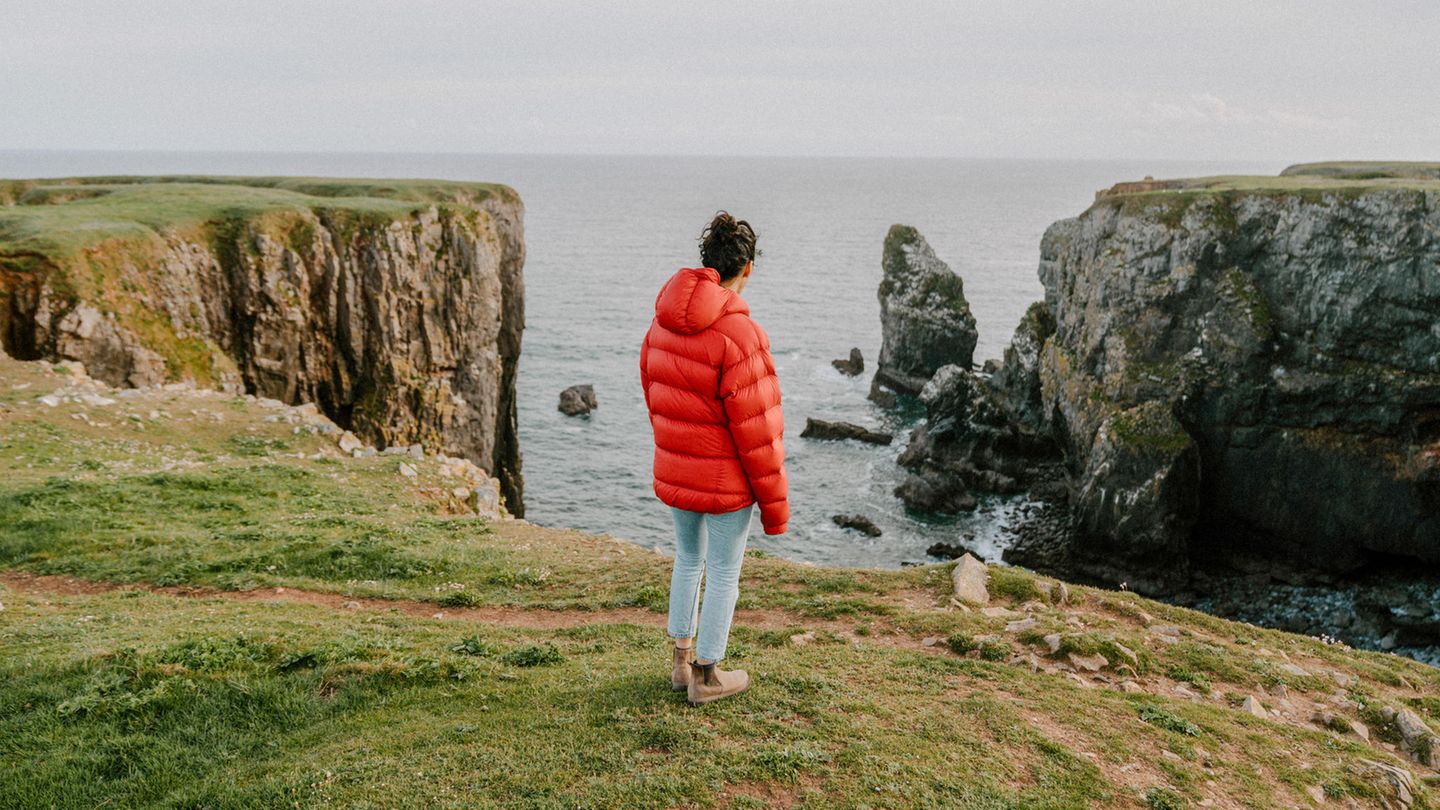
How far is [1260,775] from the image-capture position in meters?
7.80

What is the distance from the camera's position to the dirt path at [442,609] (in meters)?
11.5

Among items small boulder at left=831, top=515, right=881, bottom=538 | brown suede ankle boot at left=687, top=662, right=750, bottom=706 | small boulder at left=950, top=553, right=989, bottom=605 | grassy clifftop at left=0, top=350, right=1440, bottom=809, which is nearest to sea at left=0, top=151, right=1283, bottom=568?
small boulder at left=831, top=515, right=881, bottom=538

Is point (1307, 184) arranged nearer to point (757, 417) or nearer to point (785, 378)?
point (785, 378)

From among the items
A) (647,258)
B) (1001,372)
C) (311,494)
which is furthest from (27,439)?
(647,258)

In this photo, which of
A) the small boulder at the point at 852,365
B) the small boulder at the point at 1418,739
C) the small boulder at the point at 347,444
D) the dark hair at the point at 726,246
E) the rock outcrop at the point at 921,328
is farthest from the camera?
the small boulder at the point at 852,365

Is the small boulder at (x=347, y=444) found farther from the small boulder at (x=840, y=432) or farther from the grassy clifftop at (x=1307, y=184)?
the grassy clifftop at (x=1307, y=184)

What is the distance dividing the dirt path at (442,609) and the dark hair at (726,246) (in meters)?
6.05

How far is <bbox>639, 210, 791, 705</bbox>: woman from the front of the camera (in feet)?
21.7

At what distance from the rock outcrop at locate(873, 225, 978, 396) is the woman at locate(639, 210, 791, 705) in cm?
6457

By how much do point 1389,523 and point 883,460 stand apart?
2748 centimetres

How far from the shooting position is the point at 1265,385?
136 feet

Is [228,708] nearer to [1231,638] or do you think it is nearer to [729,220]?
[729,220]

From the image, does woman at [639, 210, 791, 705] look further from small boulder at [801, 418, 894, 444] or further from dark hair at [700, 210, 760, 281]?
small boulder at [801, 418, 894, 444]

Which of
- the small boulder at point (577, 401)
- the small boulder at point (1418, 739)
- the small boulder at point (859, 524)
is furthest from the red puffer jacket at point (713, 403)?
the small boulder at point (577, 401)
